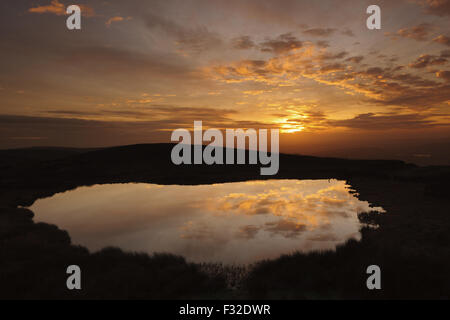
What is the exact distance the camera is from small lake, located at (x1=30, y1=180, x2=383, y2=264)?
603 inches

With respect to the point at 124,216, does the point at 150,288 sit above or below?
Answer: below

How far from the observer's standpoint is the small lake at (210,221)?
50.2ft

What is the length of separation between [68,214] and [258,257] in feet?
63.9

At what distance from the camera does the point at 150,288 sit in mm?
9852

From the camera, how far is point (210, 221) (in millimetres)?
21438

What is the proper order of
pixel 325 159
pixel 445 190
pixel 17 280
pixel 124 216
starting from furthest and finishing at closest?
pixel 325 159 < pixel 445 190 < pixel 124 216 < pixel 17 280

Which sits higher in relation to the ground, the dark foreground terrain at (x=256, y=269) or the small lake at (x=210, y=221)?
the small lake at (x=210, y=221)

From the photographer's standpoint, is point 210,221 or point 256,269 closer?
point 256,269

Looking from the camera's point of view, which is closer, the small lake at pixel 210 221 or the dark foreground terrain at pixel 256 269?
the dark foreground terrain at pixel 256 269

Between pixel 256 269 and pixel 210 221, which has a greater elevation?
pixel 210 221

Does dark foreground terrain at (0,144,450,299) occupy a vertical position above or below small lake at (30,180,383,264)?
below
